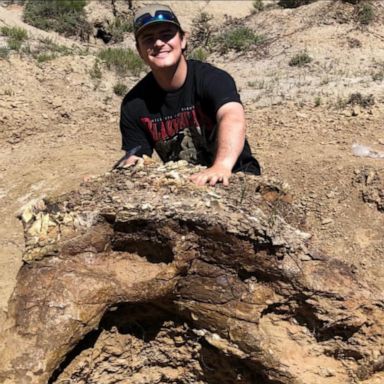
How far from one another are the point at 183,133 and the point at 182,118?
109 mm

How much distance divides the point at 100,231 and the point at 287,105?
5.10 m

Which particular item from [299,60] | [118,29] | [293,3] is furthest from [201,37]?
[299,60]

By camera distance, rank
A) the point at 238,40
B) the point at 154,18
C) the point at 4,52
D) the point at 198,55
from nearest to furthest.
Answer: the point at 154,18
the point at 4,52
the point at 198,55
the point at 238,40

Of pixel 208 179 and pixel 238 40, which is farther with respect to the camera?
pixel 238 40

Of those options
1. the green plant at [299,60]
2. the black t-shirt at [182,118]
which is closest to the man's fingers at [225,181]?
the black t-shirt at [182,118]

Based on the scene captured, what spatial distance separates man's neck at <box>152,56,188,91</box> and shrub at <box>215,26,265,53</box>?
7.06m

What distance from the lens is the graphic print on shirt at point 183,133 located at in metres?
3.46

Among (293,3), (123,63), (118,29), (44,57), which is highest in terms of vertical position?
(293,3)

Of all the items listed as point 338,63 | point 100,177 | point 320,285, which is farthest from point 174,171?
point 338,63

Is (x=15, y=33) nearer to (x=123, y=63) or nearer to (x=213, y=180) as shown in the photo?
(x=123, y=63)

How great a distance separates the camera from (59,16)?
Result: 13.4 meters

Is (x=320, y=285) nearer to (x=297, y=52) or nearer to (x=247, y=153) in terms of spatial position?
(x=247, y=153)

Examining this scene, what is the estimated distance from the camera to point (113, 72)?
844 cm

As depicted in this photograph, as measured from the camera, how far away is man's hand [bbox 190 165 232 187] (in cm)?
249
